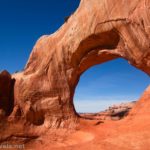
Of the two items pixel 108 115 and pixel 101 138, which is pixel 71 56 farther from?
pixel 108 115

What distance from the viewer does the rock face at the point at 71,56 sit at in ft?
36.7

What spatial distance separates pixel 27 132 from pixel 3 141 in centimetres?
128

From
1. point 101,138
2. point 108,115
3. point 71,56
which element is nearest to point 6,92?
point 71,56

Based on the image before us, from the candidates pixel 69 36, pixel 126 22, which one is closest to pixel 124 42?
pixel 126 22

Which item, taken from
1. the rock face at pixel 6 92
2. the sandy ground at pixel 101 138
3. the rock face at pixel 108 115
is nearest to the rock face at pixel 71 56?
the rock face at pixel 6 92

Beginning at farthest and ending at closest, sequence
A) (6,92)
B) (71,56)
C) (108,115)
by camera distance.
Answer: (108,115), (6,92), (71,56)

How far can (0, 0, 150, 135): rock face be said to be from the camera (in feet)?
36.7

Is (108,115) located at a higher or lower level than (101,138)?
higher

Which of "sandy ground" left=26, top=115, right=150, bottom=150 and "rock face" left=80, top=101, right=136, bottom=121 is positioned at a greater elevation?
"rock face" left=80, top=101, right=136, bottom=121

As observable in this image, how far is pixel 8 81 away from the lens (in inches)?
628

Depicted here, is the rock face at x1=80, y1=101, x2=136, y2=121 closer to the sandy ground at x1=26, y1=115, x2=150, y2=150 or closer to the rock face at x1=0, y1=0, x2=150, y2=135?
the sandy ground at x1=26, y1=115, x2=150, y2=150

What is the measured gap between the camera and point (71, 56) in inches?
554

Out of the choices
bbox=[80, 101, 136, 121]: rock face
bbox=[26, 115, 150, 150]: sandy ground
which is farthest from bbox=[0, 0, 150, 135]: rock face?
bbox=[80, 101, 136, 121]: rock face

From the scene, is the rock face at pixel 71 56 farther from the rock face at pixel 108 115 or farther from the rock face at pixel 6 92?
the rock face at pixel 108 115
